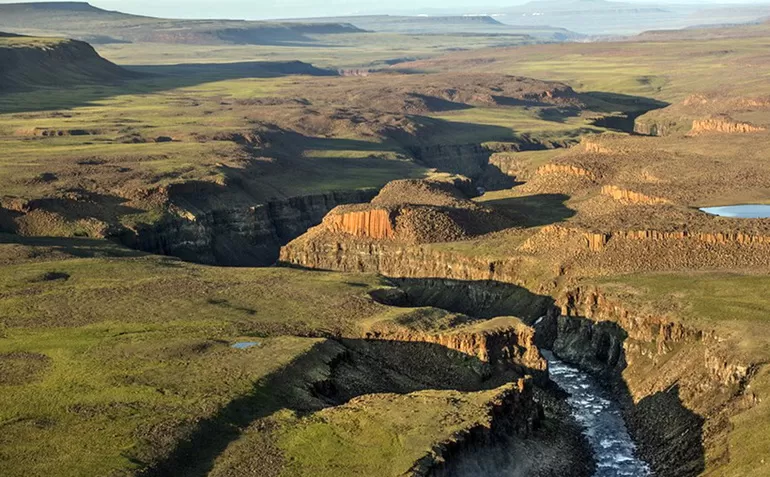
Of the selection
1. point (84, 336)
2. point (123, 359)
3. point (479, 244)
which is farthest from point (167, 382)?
point (479, 244)

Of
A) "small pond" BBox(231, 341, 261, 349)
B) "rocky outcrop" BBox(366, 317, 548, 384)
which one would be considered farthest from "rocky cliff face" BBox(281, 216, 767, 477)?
"small pond" BBox(231, 341, 261, 349)

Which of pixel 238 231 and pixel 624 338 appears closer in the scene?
pixel 624 338

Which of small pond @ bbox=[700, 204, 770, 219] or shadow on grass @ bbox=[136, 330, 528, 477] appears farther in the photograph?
small pond @ bbox=[700, 204, 770, 219]

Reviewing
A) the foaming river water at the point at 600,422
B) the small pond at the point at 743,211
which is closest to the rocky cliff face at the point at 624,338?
the foaming river water at the point at 600,422

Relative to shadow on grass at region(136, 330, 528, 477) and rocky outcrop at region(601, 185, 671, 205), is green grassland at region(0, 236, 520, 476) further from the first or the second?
rocky outcrop at region(601, 185, 671, 205)

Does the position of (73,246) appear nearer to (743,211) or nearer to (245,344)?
(245,344)

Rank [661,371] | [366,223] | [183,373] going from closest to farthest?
[183,373] → [661,371] → [366,223]

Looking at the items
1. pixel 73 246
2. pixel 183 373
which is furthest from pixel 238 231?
pixel 183 373
